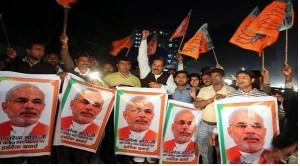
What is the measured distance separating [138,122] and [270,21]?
7.62 feet

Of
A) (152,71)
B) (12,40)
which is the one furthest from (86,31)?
(152,71)

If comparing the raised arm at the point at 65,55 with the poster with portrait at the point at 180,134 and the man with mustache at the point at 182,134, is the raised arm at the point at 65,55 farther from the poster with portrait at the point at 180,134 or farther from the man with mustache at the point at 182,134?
the man with mustache at the point at 182,134

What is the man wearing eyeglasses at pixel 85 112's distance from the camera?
4906 mm

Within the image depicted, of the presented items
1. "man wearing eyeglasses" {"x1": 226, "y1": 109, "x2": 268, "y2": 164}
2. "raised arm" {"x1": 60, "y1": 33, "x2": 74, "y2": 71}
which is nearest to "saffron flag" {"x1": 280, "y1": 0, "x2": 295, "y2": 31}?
"man wearing eyeglasses" {"x1": 226, "y1": 109, "x2": 268, "y2": 164}

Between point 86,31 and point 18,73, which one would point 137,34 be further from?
point 86,31

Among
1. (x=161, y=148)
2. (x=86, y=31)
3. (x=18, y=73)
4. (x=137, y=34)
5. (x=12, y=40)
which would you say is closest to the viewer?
(x=18, y=73)

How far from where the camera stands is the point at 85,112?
4953 millimetres

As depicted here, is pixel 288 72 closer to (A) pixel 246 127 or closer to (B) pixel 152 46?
(A) pixel 246 127

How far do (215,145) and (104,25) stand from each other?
661cm

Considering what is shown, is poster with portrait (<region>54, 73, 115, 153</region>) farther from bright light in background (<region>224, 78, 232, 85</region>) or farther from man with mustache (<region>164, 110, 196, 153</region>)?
bright light in background (<region>224, 78, 232, 85</region>)

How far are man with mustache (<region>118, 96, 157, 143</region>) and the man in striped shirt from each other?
3.84 feet

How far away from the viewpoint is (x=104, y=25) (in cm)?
1077

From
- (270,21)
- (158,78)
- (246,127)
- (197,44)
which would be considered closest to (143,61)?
(158,78)

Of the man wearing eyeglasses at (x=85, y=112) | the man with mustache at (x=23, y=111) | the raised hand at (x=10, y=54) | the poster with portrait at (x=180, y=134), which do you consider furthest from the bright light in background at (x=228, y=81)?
the raised hand at (x=10, y=54)
